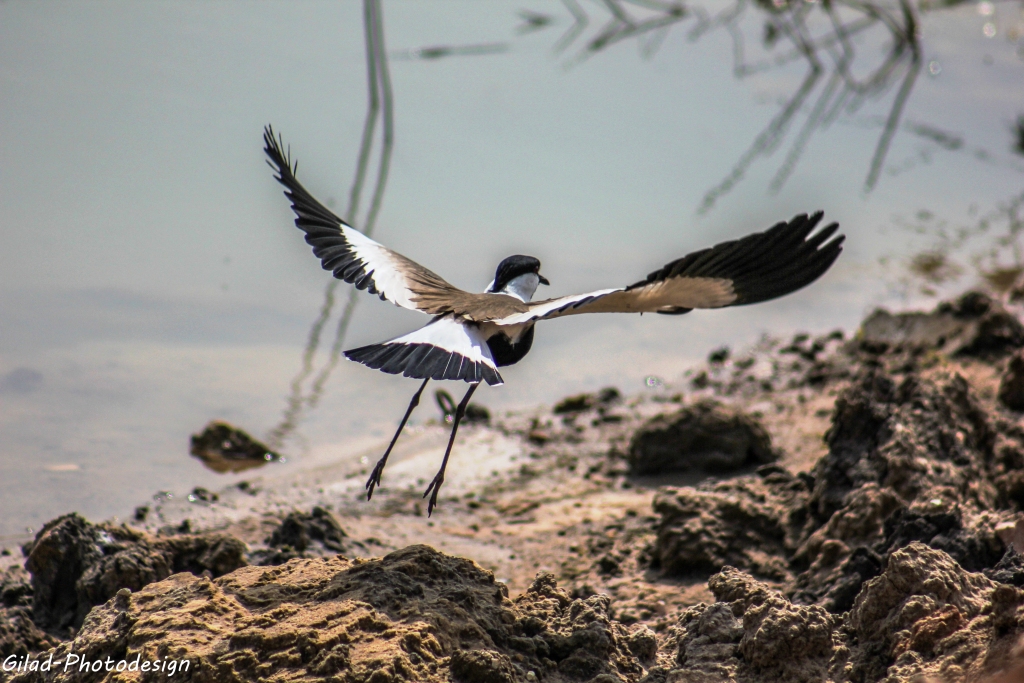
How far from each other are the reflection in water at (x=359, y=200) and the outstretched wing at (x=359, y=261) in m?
1.37

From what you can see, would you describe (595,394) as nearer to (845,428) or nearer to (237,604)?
(845,428)

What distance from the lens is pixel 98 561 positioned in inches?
144

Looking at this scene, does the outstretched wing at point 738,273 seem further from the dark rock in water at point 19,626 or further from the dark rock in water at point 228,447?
the dark rock in water at point 228,447

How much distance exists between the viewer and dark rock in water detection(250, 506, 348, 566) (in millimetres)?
4012

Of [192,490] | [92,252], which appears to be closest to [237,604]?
[192,490]

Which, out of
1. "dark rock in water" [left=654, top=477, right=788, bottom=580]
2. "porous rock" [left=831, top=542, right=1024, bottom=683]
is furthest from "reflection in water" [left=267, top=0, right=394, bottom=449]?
"porous rock" [left=831, top=542, right=1024, bottom=683]

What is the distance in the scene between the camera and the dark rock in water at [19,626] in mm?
3344

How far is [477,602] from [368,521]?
1.98 metres

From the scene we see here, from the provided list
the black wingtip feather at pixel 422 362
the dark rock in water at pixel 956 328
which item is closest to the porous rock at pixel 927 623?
the black wingtip feather at pixel 422 362

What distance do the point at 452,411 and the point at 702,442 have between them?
1.59m

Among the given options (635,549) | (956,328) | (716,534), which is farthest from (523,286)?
(956,328)

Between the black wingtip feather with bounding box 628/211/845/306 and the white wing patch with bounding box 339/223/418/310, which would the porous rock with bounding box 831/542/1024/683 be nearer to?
the black wingtip feather with bounding box 628/211/845/306

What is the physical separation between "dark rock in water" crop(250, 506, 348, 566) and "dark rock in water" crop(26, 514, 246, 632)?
0.16 meters

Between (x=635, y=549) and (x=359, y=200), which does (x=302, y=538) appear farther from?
(x=359, y=200)
